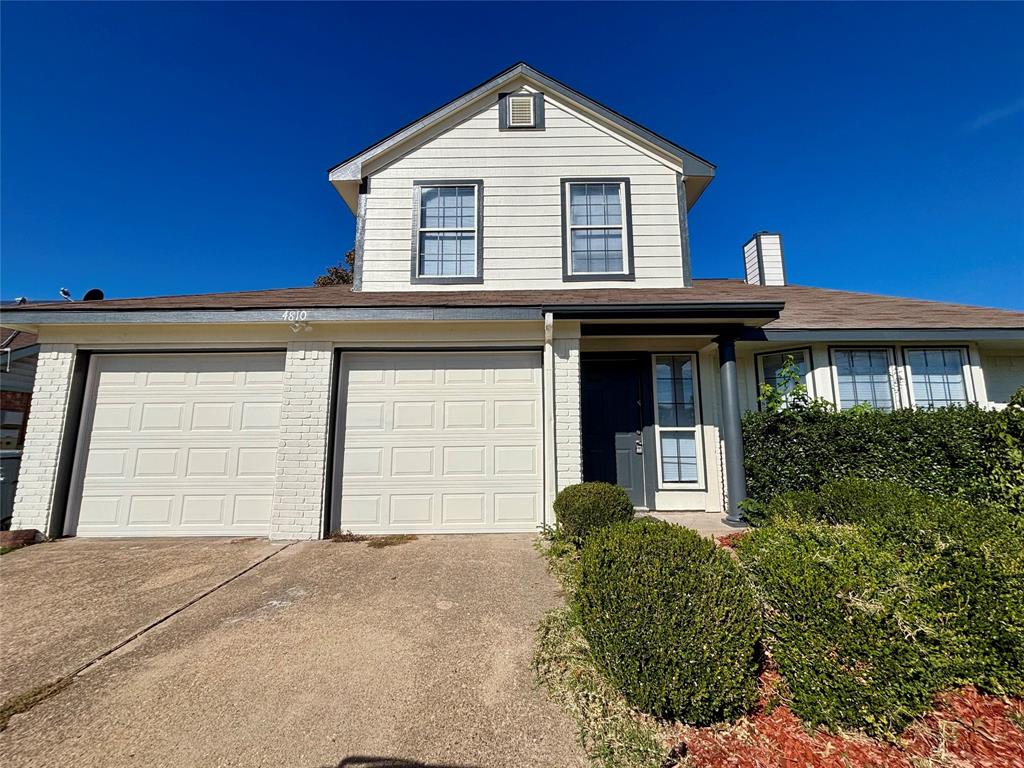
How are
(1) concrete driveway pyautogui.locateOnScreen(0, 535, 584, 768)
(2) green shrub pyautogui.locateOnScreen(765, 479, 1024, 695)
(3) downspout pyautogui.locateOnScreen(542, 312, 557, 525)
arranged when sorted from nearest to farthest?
(1) concrete driveway pyautogui.locateOnScreen(0, 535, 584, 768)
(2) green shrub pyautogui.locateOnScreen(765, 479, 1024, 695)
(3) downspout pyautogui.locateOnScreen(542, 312, 557, 525)

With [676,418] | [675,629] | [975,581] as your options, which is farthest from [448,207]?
[975,581]

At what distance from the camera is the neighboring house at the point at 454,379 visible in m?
5.50

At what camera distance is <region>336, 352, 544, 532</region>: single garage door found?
559 cm

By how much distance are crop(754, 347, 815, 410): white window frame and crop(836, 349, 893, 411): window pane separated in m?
0.42

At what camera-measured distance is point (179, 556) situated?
15.4 feet

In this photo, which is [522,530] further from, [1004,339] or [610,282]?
[1004,339]

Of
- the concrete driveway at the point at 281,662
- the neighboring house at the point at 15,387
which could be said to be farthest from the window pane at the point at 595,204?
the neighboring house at the point at 15,387

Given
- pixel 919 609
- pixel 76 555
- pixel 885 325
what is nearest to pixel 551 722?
pixel 919 609

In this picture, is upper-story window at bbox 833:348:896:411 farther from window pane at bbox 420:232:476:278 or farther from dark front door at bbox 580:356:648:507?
window pane at bbox 420:232:476:278

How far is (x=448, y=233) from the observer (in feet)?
23.4

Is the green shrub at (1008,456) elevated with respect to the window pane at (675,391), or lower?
lower

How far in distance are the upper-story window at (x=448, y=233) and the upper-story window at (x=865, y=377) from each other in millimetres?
6000

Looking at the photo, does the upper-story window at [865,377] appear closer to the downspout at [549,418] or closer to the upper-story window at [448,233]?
the downspout at [549,418]

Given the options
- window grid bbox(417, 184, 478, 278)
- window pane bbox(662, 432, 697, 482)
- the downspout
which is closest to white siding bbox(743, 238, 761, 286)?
window pane bbox(662, 432, 697, 482)
